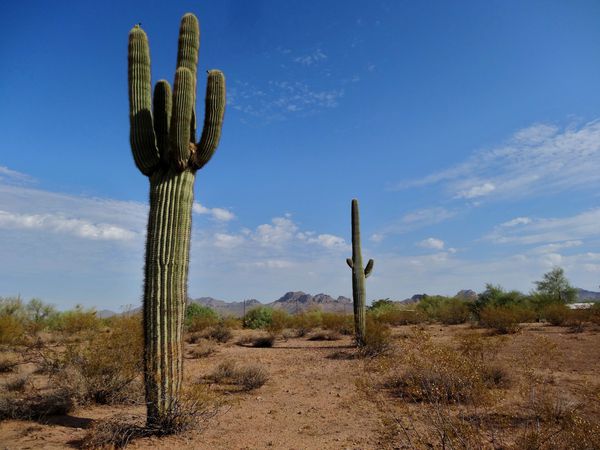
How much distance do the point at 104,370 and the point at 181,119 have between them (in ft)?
15.9

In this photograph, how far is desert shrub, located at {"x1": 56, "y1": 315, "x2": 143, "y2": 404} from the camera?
7367mm

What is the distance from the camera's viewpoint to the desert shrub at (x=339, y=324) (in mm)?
19688

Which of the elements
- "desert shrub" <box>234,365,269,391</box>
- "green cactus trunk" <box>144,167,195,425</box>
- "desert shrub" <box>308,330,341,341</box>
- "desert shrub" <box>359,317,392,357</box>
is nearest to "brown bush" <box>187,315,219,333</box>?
"desert shrub" <box>308,330,341,341</box>

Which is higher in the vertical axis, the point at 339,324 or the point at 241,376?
the point at 339,324

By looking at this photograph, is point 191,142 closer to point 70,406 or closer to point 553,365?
point 70,406

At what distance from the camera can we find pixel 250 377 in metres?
9.47

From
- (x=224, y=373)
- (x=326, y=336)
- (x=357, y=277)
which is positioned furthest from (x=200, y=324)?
(x=224, y=373)

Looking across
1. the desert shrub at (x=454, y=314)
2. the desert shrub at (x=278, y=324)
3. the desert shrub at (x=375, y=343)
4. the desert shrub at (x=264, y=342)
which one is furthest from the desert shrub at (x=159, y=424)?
the desert shrub at (x=454, y=314)

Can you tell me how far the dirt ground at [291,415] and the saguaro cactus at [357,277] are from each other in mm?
1475

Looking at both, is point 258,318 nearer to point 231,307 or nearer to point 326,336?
point 326,336

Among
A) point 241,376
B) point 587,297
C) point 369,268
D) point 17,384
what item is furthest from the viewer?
point 587,297

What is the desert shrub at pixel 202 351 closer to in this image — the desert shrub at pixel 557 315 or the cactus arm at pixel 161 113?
the cactus arm at pixel 161 113

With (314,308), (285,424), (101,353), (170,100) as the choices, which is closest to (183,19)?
(170,100)

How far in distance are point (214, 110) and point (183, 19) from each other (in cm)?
201
